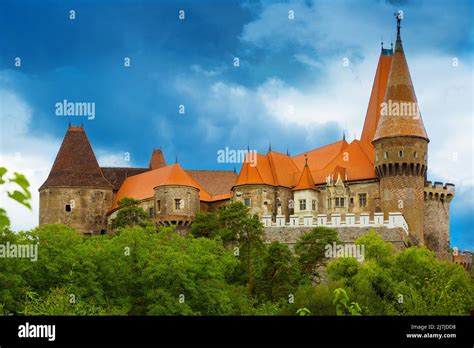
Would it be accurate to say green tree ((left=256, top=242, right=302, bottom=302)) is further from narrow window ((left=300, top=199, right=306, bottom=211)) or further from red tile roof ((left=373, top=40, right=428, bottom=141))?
red tile roof ((left=373, top=40, right=428, bottom=141))

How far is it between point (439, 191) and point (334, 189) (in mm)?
5776

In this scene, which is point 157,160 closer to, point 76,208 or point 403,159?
point 76,208

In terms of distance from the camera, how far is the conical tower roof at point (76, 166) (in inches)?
2532

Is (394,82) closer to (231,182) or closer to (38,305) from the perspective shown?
(231,182)

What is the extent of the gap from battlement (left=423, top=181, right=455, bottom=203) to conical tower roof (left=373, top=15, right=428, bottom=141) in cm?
289

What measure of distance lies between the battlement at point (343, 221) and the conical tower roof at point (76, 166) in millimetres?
14947

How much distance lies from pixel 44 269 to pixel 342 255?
14.9m

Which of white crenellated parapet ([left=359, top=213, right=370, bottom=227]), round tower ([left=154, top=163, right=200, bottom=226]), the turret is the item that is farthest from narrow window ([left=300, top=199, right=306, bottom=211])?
round tower ([left=154, top=163, right=200, bottom=226])

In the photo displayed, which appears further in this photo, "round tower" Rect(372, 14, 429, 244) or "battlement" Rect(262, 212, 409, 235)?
"round tower" Rect(372, 14, 429, 244)

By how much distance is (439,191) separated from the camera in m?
56.0

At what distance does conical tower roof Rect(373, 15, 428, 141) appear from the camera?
179 feet

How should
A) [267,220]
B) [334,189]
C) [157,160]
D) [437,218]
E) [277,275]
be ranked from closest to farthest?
1. [277,275]
2. [267,220]
3. [334,189]
4. [437,218]
5. [157,160]

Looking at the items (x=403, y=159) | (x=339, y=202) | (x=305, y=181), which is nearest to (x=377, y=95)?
(x=305, y=181)
